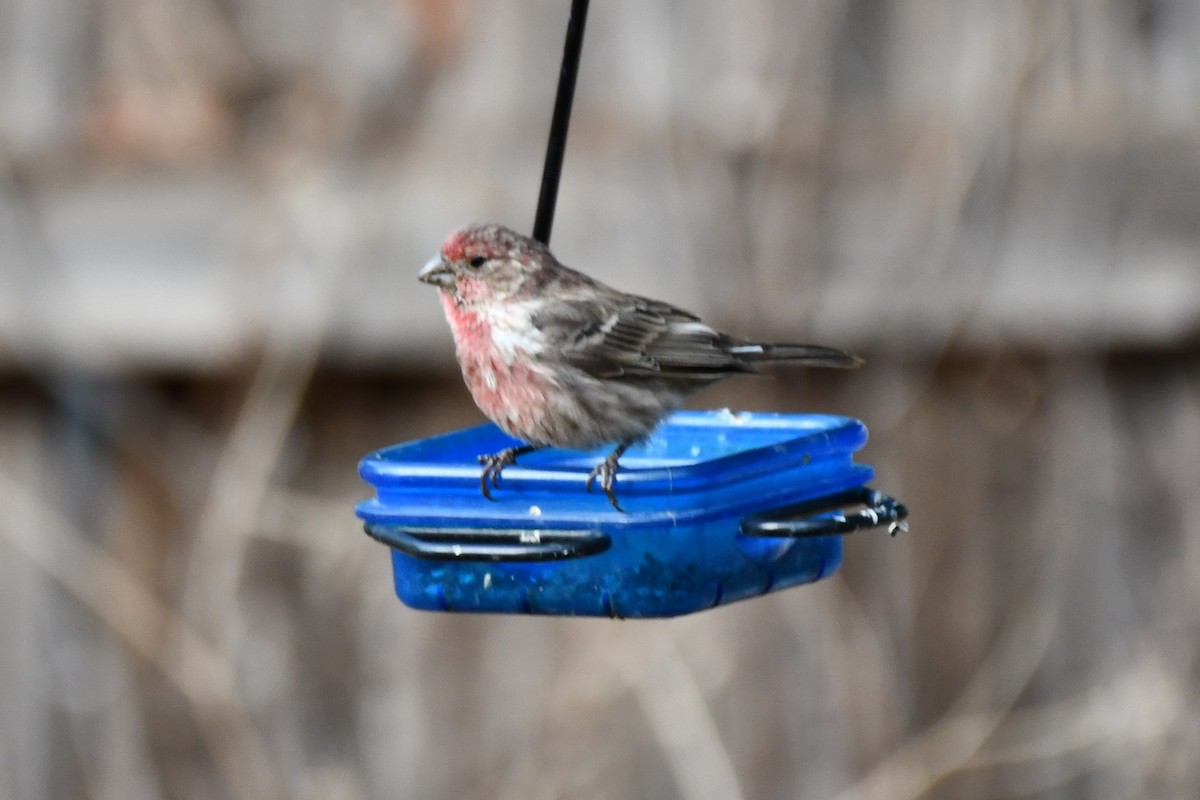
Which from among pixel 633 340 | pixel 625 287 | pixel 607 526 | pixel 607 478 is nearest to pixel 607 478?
pixel 607 478

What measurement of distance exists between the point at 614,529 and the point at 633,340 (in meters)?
0.85

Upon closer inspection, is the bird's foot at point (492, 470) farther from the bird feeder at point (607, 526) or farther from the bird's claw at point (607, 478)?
the bird's claw at point (607, 478)

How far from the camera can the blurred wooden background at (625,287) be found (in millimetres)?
5367

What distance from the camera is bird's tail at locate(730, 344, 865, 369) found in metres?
3.75

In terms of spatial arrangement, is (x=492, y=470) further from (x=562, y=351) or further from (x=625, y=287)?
(x=625, y=287)

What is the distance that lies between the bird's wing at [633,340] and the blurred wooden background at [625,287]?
45.7 inches

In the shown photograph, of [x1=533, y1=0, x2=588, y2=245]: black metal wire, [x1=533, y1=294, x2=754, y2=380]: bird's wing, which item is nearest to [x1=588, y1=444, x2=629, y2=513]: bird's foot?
[x1=533, y1=294, x2=754, y2=380]: bird's wing

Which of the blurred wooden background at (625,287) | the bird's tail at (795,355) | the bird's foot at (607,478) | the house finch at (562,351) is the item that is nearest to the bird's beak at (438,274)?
the house finch at (562,351)

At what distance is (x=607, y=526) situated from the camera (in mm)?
3285

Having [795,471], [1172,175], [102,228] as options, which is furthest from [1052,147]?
[102,228]

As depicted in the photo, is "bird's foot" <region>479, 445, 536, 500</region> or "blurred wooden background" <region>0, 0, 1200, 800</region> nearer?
"bird's foot" <region>479, 445, 536, 500</region>

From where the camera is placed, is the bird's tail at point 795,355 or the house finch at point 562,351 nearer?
the bird's tail at point 795,355

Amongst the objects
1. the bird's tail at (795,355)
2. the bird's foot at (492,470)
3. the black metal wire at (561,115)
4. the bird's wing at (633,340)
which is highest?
the black metal wire at (561,115)

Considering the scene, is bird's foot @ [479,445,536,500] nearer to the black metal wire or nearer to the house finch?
the house finch
